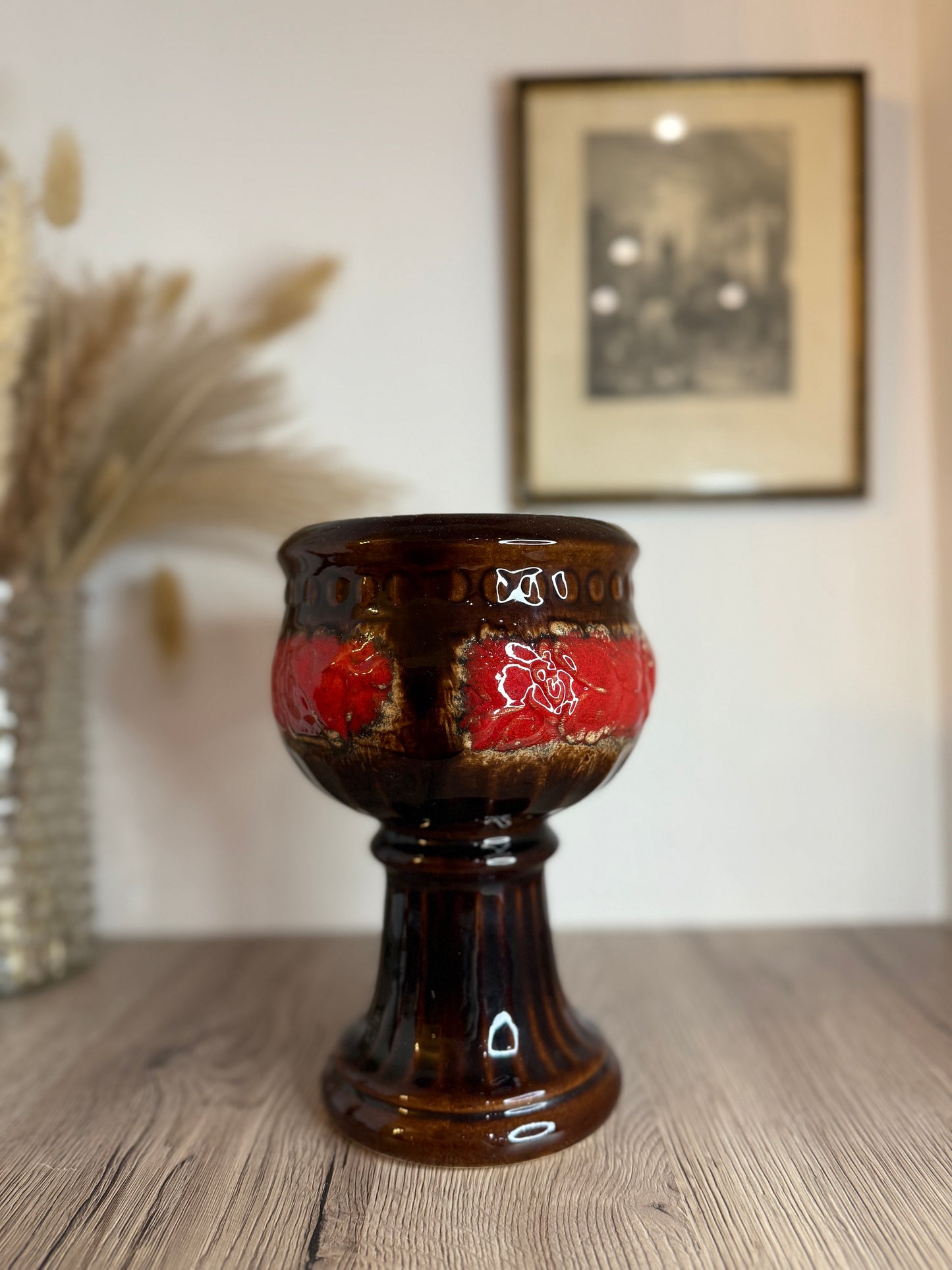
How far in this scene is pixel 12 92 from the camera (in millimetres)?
1058

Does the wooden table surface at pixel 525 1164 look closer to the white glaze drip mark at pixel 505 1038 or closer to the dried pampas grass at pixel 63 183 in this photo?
the white glaze drip mark at pixel 505 1038

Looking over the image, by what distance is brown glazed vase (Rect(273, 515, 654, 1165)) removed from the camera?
→ 23.0 inches

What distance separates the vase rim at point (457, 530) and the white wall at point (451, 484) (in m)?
0.45

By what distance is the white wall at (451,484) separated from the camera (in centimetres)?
105

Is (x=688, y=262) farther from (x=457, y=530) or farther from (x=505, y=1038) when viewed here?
(x=505, y=1038)

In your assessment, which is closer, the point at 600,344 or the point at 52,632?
the point at 52,632

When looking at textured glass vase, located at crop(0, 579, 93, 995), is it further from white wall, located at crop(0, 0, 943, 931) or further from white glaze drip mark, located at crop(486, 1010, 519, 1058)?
white glaze drip mark, located at crop(486, 1010, 519, 1058)

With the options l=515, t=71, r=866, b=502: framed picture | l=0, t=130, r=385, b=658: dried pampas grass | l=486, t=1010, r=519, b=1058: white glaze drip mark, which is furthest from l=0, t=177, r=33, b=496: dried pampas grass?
l=486, t=1010, r=519, b=1058: white glaze drip mark

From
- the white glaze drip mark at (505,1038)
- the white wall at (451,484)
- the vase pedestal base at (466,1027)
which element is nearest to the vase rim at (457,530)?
the vase pedestal base at (466,1027)

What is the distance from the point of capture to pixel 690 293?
1.05 m

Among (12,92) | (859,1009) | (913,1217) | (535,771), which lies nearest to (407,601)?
(535,771)

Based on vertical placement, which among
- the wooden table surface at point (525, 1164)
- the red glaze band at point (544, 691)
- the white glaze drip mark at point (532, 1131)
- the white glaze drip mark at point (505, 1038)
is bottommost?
the wooden table surface at point (525, 1164)

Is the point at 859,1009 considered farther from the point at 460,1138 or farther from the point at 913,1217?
the point at 460,1138

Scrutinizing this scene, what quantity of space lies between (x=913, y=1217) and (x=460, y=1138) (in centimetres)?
29
